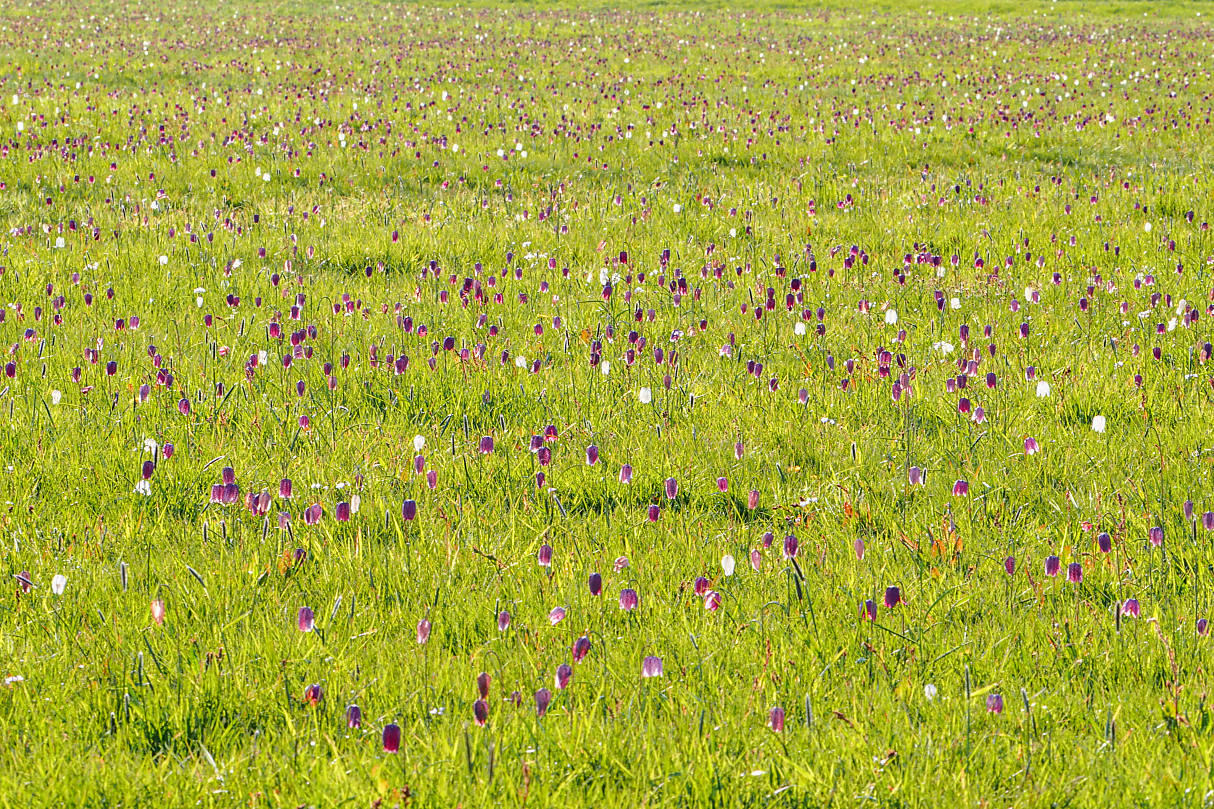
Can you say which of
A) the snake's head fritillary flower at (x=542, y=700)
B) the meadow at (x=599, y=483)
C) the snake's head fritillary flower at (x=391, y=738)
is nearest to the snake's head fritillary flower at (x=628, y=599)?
the meadow at (x=599, y=483)

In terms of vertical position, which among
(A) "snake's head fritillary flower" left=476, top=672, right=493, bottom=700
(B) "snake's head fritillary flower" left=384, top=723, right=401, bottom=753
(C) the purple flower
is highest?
(C) the purple flower

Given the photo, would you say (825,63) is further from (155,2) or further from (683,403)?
(155,2)

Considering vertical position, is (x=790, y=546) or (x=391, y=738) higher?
(x=790, y=546)

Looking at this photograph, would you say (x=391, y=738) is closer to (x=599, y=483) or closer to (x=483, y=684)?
(x=483, y=684)

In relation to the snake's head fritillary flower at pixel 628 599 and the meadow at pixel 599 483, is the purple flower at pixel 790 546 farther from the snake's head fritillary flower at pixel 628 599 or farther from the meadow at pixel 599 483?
the snake's head fritillary flower at pixel 628 599

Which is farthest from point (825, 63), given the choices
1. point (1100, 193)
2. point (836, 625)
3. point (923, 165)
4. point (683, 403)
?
point (836, 625)

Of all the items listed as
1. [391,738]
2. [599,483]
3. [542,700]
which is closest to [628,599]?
[542,700]

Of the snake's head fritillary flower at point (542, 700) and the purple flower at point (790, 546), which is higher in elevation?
the purple flower at point (790, 546)

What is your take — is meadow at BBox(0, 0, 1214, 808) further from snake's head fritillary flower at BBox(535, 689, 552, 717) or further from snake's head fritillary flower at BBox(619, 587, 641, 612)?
snake's head fritillary flower at BBox(619, 587, 641, 612)

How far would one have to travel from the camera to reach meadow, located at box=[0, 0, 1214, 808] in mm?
2984

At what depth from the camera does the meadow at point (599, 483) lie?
2.98 metres

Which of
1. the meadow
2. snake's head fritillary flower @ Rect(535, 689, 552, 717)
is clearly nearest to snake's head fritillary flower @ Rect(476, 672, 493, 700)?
the meadow

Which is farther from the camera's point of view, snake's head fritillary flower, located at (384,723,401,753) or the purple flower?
the purple flower

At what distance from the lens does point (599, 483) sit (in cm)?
467
